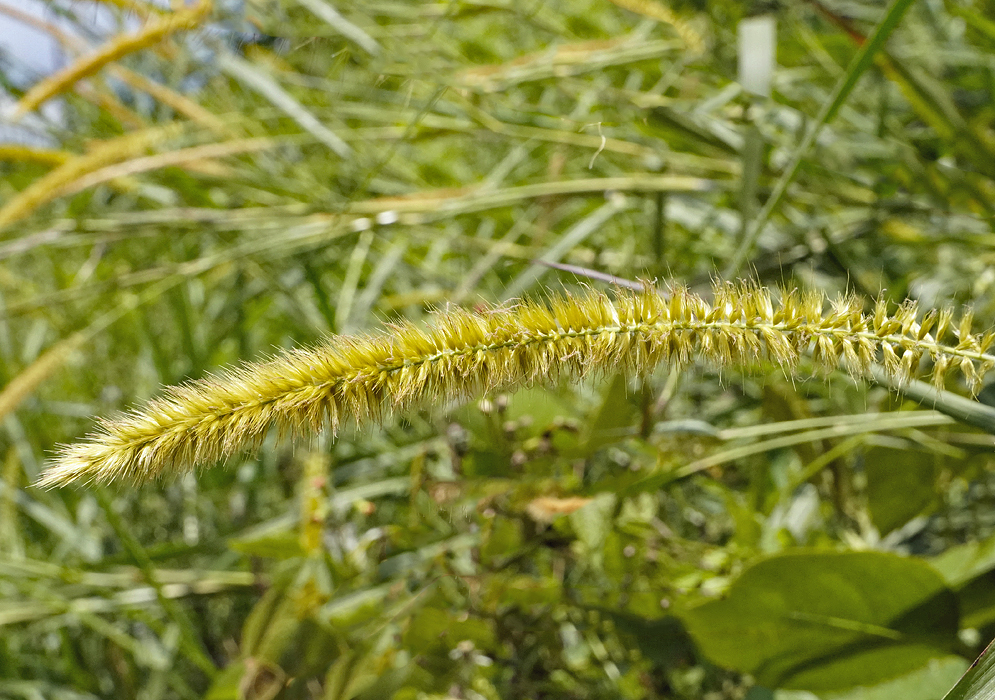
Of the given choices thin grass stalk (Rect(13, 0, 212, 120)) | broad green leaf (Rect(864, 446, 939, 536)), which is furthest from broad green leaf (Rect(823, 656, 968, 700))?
thin grass stalk (Rect(13, 0, 212, 120))

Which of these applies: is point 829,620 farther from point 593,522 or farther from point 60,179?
point 60,179

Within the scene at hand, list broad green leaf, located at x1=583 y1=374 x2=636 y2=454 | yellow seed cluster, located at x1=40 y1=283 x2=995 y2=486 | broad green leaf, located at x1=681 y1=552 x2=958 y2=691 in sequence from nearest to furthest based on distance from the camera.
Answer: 1. yellow seed cluster, located at x1=40 y1=283 x2=995 y2=486
2. broad green leaf, located at x1=681 y1=552 x2=958 y2=691
3. broad green leaf, located at x1=583 y1=374 x2=636 y2=454

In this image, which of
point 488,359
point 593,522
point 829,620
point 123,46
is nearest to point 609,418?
point 593,522

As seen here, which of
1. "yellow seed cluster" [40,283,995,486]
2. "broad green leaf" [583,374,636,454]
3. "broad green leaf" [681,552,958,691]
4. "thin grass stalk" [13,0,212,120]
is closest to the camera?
"yellow seed cluster" [40,283,995,486]

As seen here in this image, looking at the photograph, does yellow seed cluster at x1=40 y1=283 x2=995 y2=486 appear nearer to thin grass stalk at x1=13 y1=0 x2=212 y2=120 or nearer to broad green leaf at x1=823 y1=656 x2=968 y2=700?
broad green leaf at x1=823 y1=656 x2=968 y2=700

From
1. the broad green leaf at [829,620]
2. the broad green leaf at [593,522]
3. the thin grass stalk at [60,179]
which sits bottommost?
the broad green leaf at [829,620]

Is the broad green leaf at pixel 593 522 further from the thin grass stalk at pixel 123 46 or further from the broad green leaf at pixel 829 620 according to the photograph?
the thin grass stalk at pixel 123 46

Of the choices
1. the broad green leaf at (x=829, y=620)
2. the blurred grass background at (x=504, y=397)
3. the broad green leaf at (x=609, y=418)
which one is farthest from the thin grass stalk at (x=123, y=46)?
the broad green leaf at (x=829, y=620)

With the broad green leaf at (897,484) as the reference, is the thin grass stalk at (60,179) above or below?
above
